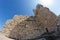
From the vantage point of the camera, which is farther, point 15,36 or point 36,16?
point 36,16

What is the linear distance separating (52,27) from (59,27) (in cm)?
43

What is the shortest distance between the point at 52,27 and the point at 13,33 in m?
2.45

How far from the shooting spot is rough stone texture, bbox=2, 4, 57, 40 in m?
10.3

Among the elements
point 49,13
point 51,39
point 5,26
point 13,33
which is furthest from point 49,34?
point 5,26

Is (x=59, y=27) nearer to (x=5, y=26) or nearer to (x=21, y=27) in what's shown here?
(x=21, y=27)

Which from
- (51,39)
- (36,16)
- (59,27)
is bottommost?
(51,39)

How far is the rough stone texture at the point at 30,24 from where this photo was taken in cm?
1031

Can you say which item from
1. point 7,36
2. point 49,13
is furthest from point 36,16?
point 7,36

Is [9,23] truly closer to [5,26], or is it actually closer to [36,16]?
[5,26]

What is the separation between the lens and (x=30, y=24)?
1073cm

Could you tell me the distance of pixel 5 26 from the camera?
36.2 feet

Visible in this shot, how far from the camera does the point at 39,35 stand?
33.3ft

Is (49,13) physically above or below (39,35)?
above

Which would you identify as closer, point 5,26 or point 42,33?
point 42,33
